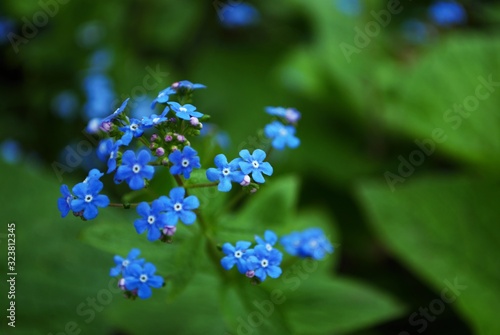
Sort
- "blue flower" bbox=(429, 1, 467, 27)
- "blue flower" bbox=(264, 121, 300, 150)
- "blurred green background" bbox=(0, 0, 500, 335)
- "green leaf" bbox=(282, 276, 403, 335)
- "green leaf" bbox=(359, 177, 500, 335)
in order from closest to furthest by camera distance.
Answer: "blue flower" bbox=(264, 121, 300, 150)
"green leaf" bbox=(282, 276, 403, 335)
"blurred green background" bbox=(0, 0, 500, 335)
"green leaf" bbox=(359, 177, 500, 335)
"blue flower" bbox=(429, 1, 467, 27)

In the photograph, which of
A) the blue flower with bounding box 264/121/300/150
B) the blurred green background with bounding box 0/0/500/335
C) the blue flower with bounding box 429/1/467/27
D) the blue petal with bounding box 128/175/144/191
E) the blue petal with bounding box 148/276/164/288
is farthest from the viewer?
the blue flower with bounding box 429/1/467/27

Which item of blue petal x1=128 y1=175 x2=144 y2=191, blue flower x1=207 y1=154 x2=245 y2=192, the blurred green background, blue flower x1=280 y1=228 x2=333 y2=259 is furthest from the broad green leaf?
blue petal x1=128 y1=175 x2=144 y2=191

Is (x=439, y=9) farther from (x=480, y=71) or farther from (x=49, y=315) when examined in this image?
(x=49, y=315)

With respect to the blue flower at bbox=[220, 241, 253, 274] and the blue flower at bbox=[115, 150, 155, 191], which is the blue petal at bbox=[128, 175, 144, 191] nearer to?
the blue flower at bbox=[115, 150, 155, 191]

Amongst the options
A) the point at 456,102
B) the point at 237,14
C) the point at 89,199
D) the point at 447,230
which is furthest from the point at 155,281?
the point at 237,14

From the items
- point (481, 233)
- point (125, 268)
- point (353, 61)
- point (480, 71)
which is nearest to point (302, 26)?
point (353, 61)

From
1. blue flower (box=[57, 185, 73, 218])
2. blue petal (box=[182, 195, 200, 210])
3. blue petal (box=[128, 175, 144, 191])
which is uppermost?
blue petal (box=[128, 175, 144, 191])

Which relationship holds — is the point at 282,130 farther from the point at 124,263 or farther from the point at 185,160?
the point at 124,263

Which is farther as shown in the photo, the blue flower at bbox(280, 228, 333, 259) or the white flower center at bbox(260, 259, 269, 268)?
the blue flower at bbox(280, 228, 333, 259)
